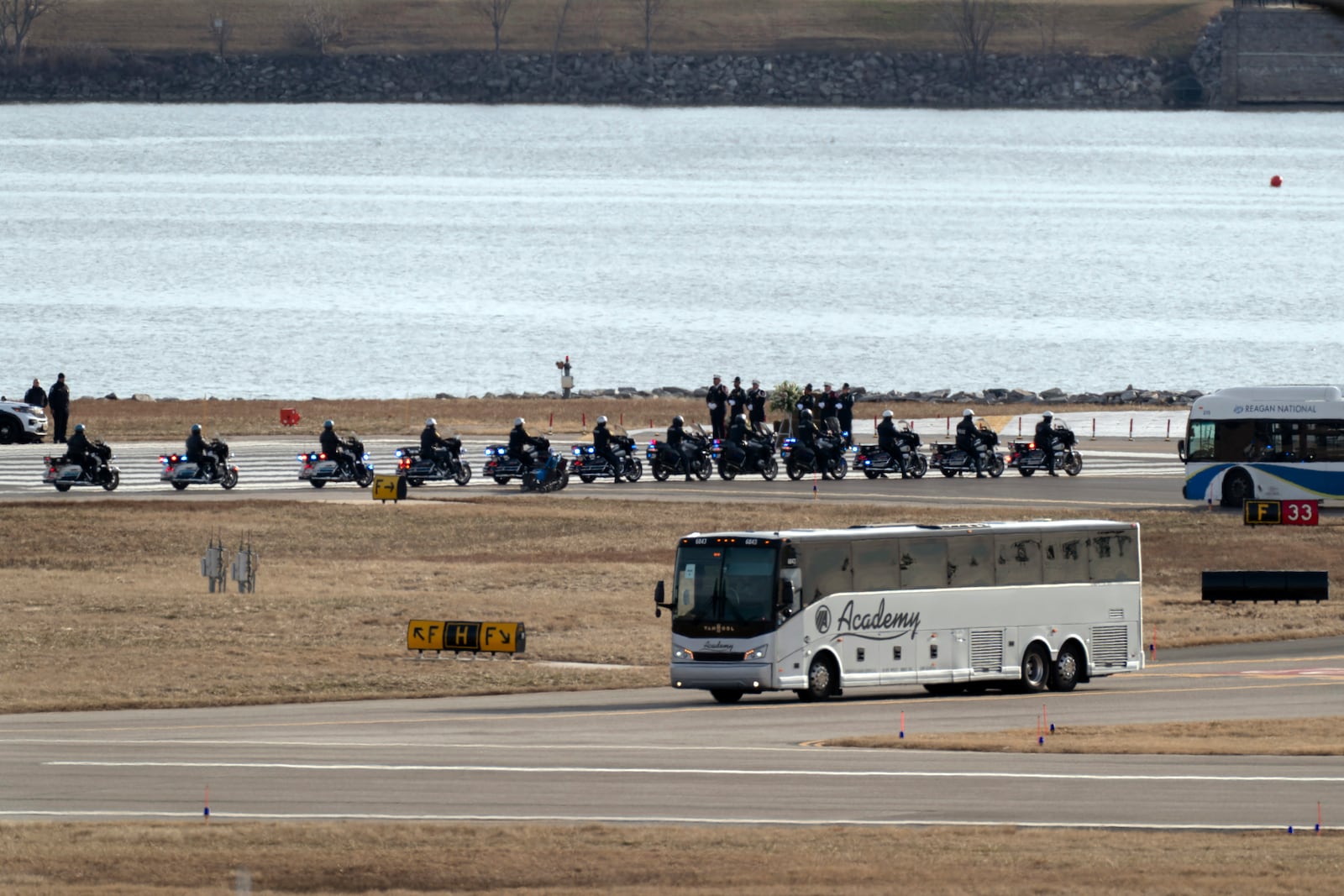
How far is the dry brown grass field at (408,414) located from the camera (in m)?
71.6

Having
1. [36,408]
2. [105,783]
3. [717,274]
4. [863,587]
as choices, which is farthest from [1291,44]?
[105,783]

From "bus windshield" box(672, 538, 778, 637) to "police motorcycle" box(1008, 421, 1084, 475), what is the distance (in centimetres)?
3230

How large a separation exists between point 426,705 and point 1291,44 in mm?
169713

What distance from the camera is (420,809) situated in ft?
68.1

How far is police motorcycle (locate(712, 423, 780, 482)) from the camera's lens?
60.8 meters

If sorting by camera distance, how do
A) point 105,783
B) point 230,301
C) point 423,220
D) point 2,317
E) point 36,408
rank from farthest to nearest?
point 423,220
point 230,301
point 2,317
point 36,408
point 105,783

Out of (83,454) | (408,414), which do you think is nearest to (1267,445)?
(83,454)

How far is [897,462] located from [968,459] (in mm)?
2202

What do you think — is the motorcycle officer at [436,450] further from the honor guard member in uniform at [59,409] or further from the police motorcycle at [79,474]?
the honor guard member in uniform at [59,409]

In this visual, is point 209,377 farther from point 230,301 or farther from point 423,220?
point 423,220

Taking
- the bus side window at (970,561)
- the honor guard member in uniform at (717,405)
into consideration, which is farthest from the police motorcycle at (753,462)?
the bus side window at (970,561)

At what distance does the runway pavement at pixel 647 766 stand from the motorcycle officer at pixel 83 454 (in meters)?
25.1

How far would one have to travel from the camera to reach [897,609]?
104ft

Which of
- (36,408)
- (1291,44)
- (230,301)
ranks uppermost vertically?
(1291,44)
